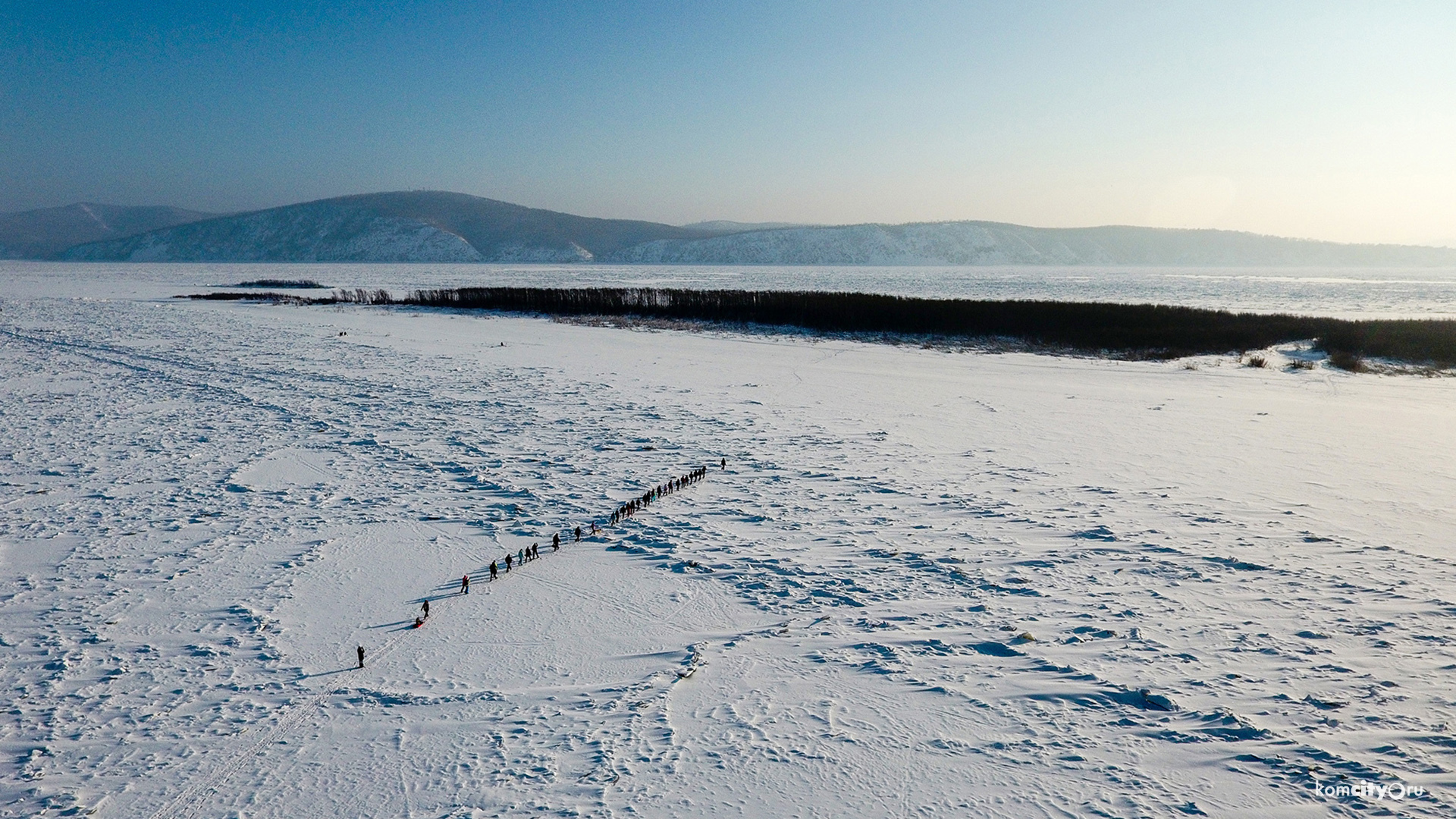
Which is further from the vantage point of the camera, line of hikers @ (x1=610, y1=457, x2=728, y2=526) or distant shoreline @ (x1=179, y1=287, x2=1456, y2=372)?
distant shoreline @ (x1=179, y1=287, x2=1456, y2=372)

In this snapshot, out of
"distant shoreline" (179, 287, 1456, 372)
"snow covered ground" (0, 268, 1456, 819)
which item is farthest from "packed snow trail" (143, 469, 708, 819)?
"distant shoreline" (179, 287, 1456, 372)

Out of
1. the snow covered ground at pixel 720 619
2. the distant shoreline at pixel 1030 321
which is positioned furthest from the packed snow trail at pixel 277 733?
the distant shoreline at pixel 1030 321

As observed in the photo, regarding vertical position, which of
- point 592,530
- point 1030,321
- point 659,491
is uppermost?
point 1030,321

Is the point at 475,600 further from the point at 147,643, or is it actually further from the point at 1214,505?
the point at 1214,505

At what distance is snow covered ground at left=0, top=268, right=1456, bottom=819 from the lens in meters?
3.88

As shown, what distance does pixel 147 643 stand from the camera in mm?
5156

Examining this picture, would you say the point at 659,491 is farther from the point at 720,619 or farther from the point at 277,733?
the point at 277,733

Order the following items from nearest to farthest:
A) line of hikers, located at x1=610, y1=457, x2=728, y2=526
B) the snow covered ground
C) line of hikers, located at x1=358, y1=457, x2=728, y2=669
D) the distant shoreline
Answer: the snow covered ground → line of hikers, located at x1=358, y1=457, x2=728, y2=669 → line of hikers, located at x1=610, y1=457, x2=728, y2=526 → the distant shoreline

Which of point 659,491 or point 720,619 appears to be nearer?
point 720,619

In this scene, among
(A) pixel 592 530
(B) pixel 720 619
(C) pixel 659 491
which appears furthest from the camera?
(C) pixel 659 491

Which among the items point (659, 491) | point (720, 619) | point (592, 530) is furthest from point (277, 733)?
point (659, 491)

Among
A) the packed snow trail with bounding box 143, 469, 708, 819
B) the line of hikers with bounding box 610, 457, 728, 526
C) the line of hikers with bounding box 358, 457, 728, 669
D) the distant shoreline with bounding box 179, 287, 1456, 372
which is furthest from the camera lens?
the distant shoreline with bounding box 179, 287, 1456, 372

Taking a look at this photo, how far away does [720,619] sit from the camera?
5.64 m

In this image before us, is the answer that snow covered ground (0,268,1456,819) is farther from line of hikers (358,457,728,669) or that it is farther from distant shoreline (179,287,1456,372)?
distant shoreline (179,287,1456,372)
